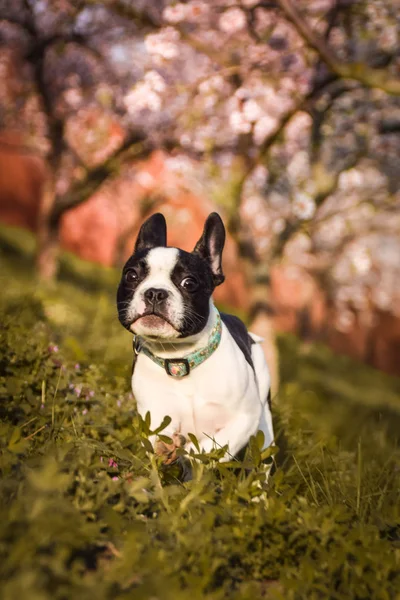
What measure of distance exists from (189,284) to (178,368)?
1.62ft

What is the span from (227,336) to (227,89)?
7.68 meters

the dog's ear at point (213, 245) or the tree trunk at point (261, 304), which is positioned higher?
the dog's ear at point (213, 245)

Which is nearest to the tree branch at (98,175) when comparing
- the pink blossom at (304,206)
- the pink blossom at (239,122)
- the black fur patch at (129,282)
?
the pink blossom at (239,122)

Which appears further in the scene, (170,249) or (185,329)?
(170,249)

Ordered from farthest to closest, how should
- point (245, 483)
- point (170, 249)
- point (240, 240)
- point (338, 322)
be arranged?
point (338, 322) < point (240, 240) < point (170, 249) < point (245, 483)

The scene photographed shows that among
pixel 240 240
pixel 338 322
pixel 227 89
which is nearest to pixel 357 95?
pixel 227 89

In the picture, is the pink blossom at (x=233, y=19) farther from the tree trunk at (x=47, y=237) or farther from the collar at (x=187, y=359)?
the collar at (x=187, y=359)

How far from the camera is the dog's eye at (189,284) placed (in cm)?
366

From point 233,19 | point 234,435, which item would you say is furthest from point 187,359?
point 233,19

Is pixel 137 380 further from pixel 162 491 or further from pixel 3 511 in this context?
pixel 3 511

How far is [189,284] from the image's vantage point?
367 centimetres

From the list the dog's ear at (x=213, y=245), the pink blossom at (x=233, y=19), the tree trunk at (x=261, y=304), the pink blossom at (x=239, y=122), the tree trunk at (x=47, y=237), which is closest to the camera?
the dog's ear at (x=213, y=245)

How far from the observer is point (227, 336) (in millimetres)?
3811

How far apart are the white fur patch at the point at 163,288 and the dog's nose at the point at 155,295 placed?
26mm
